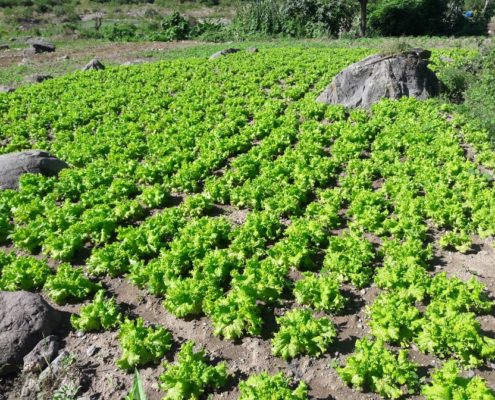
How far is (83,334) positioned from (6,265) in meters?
2.92

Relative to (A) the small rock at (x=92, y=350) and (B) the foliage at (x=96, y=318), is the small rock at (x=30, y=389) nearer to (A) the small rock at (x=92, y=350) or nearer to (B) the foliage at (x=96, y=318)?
(A) the small rock at (x=92, y=350)

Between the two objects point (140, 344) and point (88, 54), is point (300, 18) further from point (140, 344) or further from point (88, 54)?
point (140, 344)

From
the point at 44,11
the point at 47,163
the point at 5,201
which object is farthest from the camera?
the point at 44,11

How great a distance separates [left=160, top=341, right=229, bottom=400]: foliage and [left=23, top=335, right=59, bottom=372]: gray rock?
2012 mm

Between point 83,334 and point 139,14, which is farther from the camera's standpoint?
point 139,14

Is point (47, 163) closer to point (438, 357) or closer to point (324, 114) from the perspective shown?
point (324, 114)

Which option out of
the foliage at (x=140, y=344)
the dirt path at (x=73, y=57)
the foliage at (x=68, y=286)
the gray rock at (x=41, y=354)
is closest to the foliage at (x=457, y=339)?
the foliage at (x=140, y=344)

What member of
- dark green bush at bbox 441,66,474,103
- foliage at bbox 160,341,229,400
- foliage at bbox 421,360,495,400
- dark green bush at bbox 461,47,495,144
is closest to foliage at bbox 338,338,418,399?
foliage at bbox 421,360,495,400

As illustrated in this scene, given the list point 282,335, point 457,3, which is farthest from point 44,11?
point 282,335

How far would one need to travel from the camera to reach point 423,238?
31.2ft

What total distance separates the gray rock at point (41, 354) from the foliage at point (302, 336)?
3674mm

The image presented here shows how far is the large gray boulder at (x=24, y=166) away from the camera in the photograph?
13250 millimetres

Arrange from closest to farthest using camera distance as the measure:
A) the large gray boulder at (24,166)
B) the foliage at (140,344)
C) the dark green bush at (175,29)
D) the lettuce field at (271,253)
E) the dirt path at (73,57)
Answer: the lettuce field at (271,253)
the foliage at (140,344)
the large gray boulder at (24,166)
the dirt path at (73,57)
the dark green bush at (175,29)

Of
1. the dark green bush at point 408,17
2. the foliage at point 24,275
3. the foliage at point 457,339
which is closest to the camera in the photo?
the foliage at point 457,339
